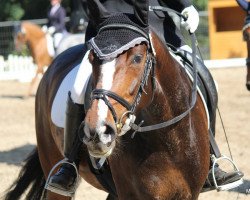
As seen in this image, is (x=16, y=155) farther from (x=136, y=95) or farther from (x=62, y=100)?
(x=136, y=95)

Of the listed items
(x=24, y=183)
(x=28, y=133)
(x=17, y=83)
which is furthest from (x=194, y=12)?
(x=17, y=83)

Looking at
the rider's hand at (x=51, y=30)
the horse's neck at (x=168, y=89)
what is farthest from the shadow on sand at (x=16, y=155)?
the rider's hand at (x=51, y=30)

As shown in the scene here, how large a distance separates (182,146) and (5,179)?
15.3 feet

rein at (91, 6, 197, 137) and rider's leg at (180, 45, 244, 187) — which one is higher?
rein at (91, 6, 197, 137)

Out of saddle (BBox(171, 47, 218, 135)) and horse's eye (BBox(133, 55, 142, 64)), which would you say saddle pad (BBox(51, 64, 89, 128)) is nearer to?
saddle (BBox(171, 47, 218, 135))

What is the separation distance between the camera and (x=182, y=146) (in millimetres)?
4309

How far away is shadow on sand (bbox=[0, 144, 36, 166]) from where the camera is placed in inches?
383

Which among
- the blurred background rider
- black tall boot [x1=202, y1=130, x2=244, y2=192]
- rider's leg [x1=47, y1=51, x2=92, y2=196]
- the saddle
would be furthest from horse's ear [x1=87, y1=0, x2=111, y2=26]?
the blurred background rider

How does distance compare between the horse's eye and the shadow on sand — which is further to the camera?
the shadow on sand

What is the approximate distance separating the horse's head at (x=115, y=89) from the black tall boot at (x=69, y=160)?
1099mm

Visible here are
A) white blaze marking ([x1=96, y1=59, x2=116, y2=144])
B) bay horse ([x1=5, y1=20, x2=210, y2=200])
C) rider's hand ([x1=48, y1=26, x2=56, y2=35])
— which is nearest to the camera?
white blaze marking ([x1=96, y1=59, x2=116, y2=144])

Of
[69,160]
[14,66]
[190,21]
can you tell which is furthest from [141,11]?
[14,66]

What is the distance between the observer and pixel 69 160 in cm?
484

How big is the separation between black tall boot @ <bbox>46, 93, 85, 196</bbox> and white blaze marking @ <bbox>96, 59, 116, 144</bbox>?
4.04 ft
